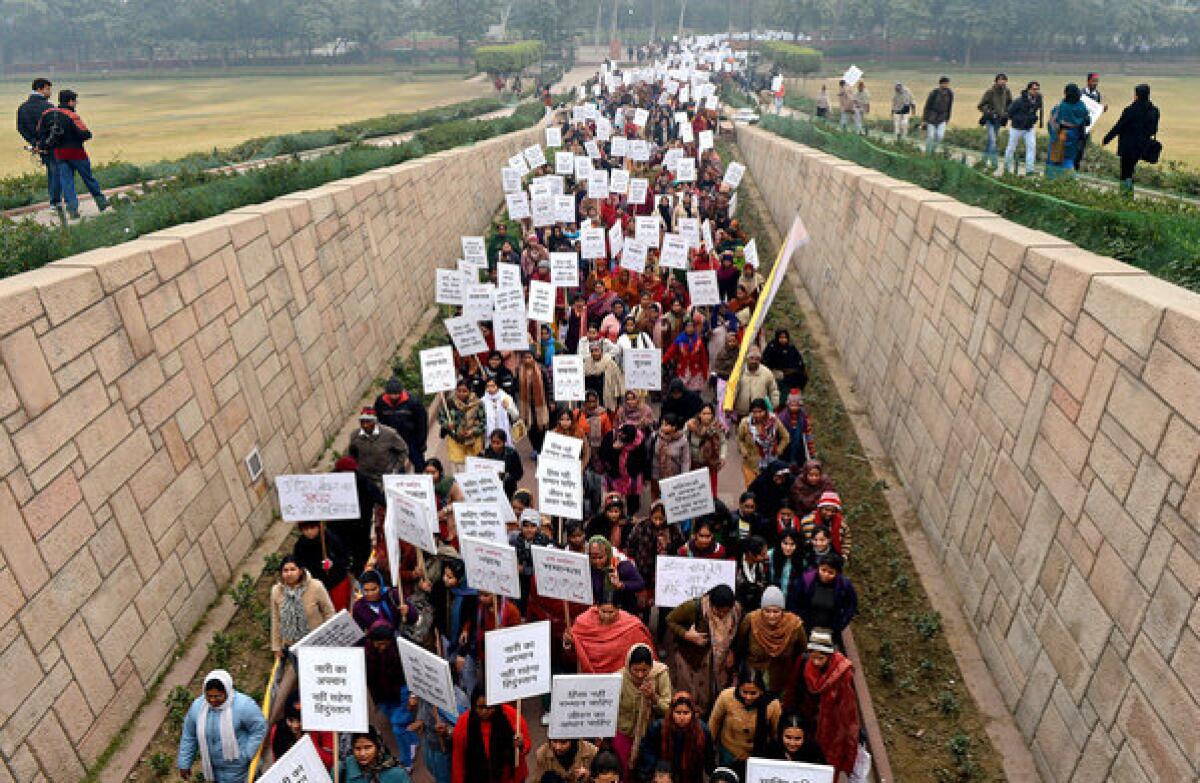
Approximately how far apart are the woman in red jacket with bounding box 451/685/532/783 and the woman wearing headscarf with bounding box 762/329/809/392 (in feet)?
19.9

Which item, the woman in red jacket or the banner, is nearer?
the woman in red jacket

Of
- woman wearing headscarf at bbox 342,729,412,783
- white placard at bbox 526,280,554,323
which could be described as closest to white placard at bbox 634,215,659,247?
white placard at bbox 526,280,554,323

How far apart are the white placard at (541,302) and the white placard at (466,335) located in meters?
0.93

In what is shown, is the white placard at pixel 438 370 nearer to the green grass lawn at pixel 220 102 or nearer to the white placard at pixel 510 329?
the white placard at pixel 510 329

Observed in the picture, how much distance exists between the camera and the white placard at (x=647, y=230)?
14.1 meters

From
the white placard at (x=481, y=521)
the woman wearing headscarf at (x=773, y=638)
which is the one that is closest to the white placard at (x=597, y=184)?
the white placard at (x=481, y=521)

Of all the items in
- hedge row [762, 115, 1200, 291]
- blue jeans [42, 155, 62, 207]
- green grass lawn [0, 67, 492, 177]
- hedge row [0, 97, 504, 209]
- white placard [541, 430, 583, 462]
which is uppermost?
hedge row [762, 115, 1200, 291]

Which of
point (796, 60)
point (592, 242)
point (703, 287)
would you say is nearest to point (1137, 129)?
point (703, 287)

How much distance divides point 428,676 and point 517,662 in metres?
0.60

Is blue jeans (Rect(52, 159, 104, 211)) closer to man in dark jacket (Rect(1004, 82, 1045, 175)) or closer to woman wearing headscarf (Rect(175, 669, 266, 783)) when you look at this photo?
woman wearing headscarf (Rect(175, 669, 266, 783))

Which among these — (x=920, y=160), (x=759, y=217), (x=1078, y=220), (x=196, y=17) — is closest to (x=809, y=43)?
(x=196, y=17)

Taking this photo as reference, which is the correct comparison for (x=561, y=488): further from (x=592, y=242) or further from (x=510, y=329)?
(x=592, y=242)

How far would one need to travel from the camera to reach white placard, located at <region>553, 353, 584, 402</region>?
31.9ft

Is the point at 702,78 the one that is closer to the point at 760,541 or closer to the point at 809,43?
the point at 760,541
